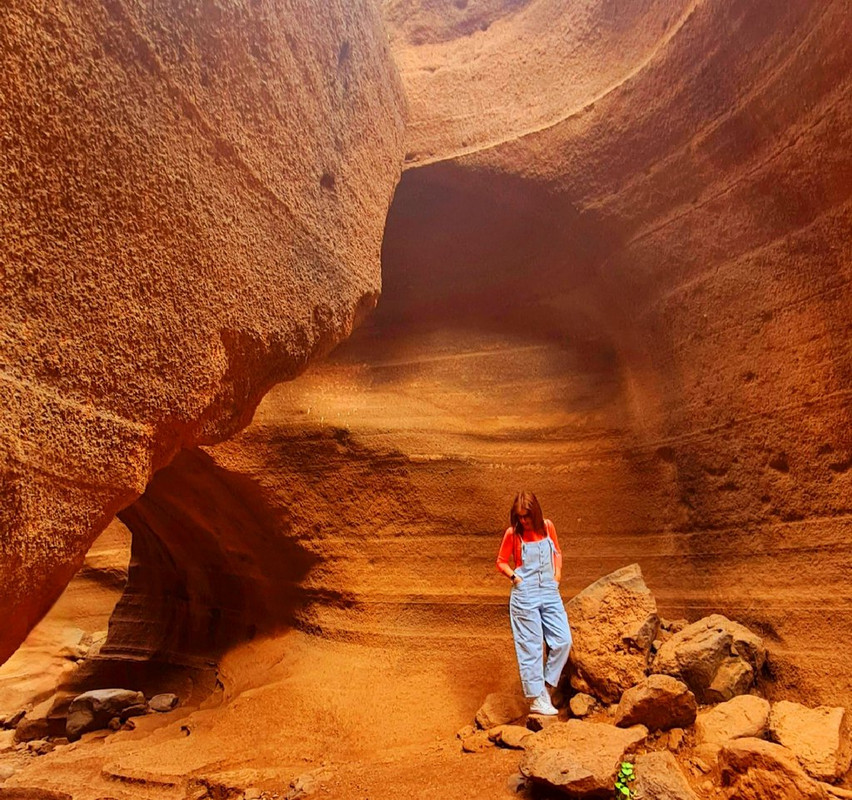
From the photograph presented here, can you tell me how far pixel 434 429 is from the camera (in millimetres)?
4969

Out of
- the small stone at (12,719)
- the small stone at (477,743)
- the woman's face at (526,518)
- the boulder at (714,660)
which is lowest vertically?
the small stone at (12,719)

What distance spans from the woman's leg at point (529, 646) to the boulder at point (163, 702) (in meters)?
3.48

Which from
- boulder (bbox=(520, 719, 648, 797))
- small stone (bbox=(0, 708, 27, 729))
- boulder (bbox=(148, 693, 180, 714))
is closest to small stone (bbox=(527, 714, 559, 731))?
boulder (bbox=(520, 719, 648, 797))

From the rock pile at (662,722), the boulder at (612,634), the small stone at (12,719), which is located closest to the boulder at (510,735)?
the rock pile at (662,722)

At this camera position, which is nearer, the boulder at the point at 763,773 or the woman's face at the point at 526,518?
the boulder at the point at 763,773

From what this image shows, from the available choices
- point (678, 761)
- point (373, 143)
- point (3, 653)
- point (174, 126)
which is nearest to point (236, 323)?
point (174, 126)

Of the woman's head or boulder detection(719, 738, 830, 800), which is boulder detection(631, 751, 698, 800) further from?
the woman's head

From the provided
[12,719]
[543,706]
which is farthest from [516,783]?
[12,719]

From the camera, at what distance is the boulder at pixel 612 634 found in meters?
3.16

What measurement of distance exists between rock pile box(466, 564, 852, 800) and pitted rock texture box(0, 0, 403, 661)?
1913mm

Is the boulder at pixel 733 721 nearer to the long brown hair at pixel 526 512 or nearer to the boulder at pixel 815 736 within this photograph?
the boulder at pixel 815 736

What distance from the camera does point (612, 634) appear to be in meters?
3.31

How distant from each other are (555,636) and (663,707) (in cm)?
70

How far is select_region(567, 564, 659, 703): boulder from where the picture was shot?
3.16 metres
